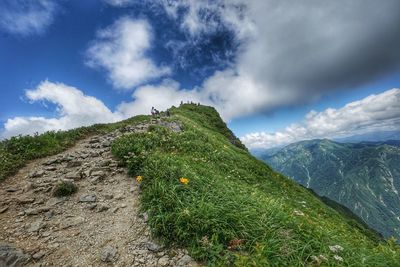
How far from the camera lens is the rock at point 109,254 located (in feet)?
20.5

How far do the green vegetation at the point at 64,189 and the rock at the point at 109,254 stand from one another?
3942mm

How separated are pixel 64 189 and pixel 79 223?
2.26 meters

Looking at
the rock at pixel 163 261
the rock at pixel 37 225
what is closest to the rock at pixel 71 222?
the rock at pixel 37 225

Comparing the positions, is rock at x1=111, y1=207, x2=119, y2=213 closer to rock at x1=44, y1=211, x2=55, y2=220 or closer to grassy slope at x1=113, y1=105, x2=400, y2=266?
grassy slope at x1=113, y1=105, x2=400, y2=266

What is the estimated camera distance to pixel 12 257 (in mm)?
6242

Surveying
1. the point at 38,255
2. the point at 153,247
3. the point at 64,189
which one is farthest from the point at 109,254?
the point at 64,189

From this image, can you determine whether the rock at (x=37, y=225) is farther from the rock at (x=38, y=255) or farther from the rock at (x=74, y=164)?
the rock at (x=74, y=164)

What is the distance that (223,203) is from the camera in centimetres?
739

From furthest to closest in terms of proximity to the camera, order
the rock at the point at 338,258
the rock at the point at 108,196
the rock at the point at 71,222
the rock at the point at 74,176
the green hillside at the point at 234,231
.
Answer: the rock at the point at 74,176, the rock at the point at 108,196, the rock at the point at 71,222, the green hillside at the point at 234,231, the rock at the point at 338,258

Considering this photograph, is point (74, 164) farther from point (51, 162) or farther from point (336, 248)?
point (336, 248)

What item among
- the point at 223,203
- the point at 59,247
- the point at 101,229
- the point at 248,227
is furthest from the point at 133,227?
the point at 248,227

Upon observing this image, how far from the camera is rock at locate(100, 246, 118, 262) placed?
6.25m

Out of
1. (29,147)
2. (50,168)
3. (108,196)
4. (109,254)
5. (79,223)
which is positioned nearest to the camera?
(109,254)

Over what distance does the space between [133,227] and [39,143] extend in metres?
11.8
